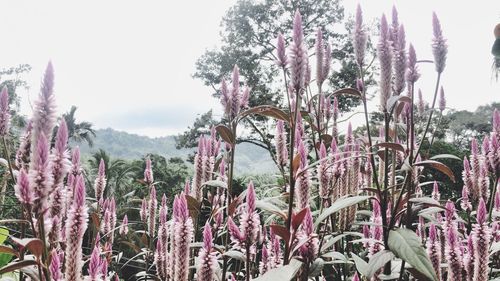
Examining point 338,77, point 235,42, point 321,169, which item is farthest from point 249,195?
point 235,42

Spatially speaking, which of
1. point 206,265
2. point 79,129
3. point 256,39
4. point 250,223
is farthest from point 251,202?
point 79,129

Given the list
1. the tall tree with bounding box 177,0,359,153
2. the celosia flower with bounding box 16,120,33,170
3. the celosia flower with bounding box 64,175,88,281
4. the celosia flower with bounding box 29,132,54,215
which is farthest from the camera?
the tall tree with bounding box 177,0,359,153

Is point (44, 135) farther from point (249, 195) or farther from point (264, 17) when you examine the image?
point (264, 17)

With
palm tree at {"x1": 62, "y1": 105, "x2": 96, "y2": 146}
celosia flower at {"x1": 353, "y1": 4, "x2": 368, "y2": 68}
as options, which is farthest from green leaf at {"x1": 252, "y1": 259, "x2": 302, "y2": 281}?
palm tree at {"x1": 62, "y1": 105, "x2": 96, "y2": 146}

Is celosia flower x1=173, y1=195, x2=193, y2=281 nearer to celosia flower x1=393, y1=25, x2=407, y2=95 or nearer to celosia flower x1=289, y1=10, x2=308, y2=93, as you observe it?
celosia flower x1=289, y1=10, x2=308, y2=93

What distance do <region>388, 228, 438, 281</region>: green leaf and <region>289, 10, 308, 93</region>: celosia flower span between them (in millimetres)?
642

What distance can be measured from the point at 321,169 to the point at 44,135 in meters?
1.32

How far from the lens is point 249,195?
1333 mm

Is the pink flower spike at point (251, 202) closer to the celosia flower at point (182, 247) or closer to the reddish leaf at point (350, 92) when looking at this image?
the celosia flower at point (182, 247)

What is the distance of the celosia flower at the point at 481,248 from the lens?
1.67 metres

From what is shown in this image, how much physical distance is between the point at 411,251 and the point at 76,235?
104 cm

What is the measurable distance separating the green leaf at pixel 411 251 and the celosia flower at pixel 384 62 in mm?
504

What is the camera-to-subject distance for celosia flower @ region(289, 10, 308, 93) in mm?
1449

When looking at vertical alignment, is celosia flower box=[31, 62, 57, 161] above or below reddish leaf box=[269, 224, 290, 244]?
above
